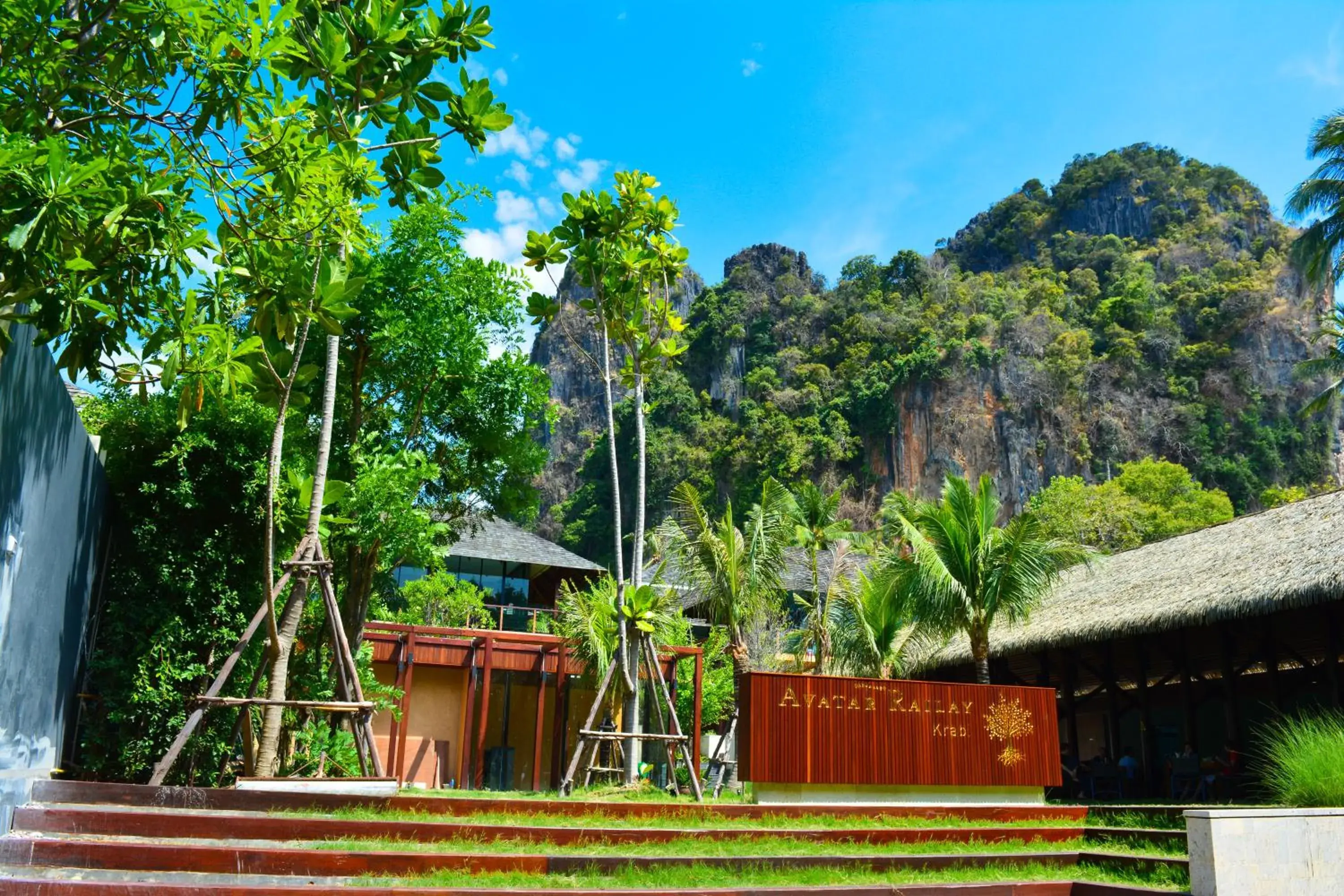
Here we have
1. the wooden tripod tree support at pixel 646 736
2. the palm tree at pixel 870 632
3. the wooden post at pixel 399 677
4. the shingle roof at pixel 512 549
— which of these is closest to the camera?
the wooden tripod tree support at pixel 646 736

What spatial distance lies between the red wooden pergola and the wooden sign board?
573 centimetres

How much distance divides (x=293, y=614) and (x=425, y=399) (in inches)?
132

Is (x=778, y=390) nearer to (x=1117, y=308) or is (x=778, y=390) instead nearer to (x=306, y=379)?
(x=1117, y=308)

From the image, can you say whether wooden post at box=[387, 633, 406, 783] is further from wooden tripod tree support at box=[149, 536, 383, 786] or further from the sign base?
the sign base

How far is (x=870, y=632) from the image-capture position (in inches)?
677

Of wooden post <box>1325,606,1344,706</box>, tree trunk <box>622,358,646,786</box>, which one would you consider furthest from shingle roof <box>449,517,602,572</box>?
wooden post <box>1325,606,1344,706</box>

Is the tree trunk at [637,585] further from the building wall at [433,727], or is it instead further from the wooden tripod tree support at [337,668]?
the building wall at [433,727]

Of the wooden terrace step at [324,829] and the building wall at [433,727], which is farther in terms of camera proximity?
the building wall at [433,727]

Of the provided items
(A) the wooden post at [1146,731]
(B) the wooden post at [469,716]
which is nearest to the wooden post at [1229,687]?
(A) the wooden post at [1146,731]

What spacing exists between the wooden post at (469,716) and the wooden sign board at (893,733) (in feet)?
25.5

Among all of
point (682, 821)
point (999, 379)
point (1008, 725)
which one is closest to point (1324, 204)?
point (1008, 725)

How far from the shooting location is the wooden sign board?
30.2 feet

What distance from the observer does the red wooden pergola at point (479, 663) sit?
50.2 ft

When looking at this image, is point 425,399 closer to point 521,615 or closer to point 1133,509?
point 521,615
